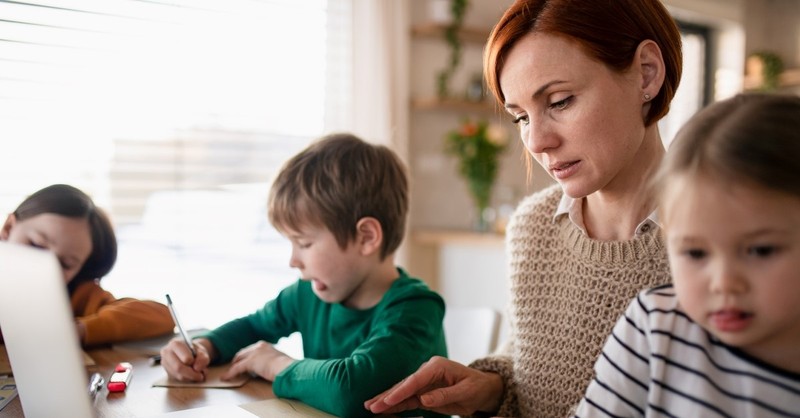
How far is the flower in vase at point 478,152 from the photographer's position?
3779mm

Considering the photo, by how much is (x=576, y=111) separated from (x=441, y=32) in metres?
3.17

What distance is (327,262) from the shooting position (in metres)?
1.41

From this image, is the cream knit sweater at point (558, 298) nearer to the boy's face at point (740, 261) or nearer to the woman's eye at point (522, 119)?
the woman's eye at point (522, 119)

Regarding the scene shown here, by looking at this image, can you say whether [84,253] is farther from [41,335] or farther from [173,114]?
[173,114]

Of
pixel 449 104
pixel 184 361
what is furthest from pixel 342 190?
pixel 449 104

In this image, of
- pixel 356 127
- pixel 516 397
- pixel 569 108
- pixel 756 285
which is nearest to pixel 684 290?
pixel 756 285

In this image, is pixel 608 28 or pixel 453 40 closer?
pixel 608 28

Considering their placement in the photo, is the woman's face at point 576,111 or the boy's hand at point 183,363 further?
the boy's hand at point 183,363

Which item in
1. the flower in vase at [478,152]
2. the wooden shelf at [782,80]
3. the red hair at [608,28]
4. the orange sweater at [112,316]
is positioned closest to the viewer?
the red hair at [608,28]

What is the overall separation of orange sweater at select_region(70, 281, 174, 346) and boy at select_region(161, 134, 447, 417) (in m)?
0.19

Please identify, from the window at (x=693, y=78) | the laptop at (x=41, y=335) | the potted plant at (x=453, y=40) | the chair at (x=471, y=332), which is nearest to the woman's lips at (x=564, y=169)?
the laptop at (x=41, y=335)

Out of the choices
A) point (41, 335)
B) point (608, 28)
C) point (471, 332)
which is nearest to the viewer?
point (41, 335)

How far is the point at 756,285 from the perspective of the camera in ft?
2.16

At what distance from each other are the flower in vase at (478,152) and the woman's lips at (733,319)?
10.2 ft
